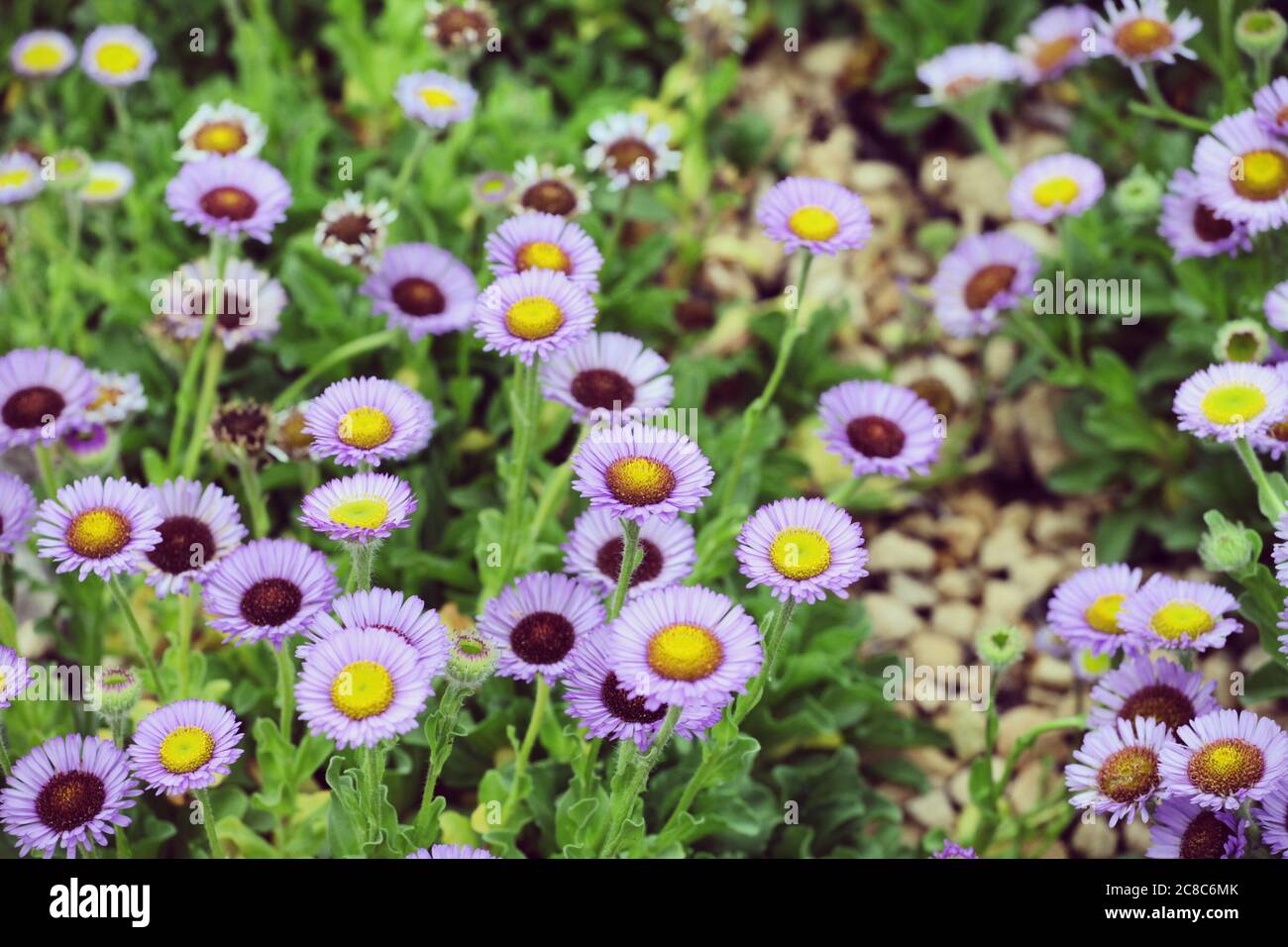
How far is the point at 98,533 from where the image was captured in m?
2.10

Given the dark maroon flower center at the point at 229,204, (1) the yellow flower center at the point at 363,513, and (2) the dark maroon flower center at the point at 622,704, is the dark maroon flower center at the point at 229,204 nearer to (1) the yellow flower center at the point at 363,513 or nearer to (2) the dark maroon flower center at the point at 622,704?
(1) the yellow flower center at the point at 363,513

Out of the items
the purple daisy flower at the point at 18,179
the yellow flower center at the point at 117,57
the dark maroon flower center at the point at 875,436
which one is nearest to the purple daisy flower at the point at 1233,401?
the dark maroon flower center at the point at 875,436

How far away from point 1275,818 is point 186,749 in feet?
4.97

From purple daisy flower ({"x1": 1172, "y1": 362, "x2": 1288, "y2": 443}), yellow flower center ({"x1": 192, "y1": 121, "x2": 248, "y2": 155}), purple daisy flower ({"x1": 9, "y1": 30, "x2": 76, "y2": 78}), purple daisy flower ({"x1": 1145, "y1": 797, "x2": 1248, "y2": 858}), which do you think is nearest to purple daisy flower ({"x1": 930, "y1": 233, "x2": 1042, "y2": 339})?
purple daisy flower ({"x1": 1172, "y1": 362, "x2": 1288, "y2": 443})

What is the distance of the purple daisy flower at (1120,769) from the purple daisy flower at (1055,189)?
1267 millimetres

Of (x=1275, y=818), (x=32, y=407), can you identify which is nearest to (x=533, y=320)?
(x=32, y=407)

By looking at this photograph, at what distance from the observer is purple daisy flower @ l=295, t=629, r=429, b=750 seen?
1.77 metres

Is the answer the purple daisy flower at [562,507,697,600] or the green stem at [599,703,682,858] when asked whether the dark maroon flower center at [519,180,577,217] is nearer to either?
the purple daisy flower at [562,507,697,600]

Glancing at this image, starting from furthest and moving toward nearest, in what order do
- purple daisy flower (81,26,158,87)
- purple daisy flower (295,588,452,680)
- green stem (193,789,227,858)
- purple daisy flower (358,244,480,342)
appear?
purple daisy flower (81,26,158,87)
purple daisy flower (358,244,480,342)
green stem (193,789,227,858)
purple daisy flower (295,588,452,680)

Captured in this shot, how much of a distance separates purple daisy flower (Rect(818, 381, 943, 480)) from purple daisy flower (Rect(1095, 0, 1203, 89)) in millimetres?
971

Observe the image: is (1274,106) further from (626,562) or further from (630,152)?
(626,562)

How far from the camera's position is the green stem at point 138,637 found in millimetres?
2154

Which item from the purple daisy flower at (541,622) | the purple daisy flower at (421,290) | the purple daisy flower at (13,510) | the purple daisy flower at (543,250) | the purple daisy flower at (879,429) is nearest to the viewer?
the purple daisy flower at (541,622)

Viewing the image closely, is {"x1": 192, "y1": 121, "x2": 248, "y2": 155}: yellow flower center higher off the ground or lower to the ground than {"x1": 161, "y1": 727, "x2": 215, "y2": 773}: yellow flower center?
higher
